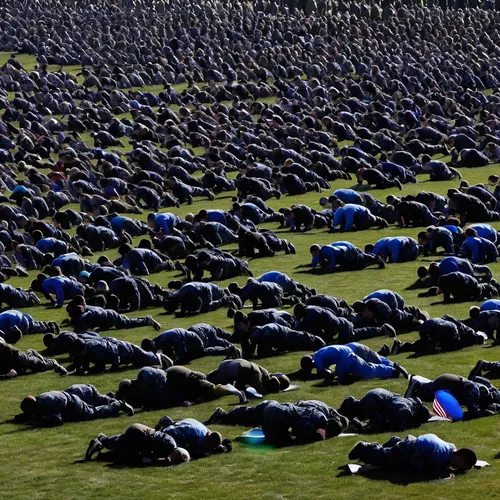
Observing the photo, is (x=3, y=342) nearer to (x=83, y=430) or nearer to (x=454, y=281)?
(x=83, y=430)

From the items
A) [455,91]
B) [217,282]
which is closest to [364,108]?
[455,91]

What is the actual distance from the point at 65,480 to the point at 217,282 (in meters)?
15.5

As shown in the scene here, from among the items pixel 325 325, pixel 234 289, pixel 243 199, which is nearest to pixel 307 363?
pixel 325 325

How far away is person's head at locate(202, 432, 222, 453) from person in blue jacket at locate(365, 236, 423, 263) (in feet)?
53.9

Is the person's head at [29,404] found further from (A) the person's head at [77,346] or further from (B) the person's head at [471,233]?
(B) the person's head at [471,233]

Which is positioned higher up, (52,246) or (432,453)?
(52,246)

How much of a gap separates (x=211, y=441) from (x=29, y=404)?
12.2 ft

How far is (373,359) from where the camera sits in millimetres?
24672

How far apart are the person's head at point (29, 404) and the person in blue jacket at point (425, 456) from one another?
6123 mm

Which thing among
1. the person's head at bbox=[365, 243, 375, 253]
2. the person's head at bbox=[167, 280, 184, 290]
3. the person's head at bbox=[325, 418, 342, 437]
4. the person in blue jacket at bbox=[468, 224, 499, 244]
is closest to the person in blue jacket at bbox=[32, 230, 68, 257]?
the person's head at bbox=[167, 280, 184, 290]

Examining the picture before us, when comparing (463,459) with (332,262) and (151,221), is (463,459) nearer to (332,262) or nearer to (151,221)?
(332,262)

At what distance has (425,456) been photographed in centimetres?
1889

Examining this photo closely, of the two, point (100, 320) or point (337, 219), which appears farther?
point (337, 219)

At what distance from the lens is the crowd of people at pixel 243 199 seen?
2306 centimetres
